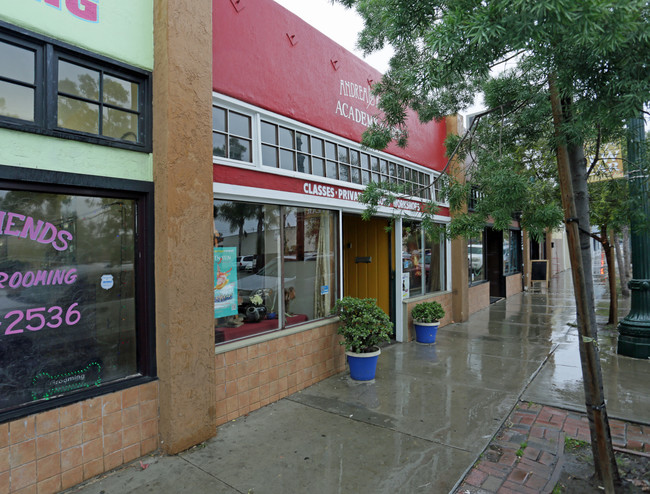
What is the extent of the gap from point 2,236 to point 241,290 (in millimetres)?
2471

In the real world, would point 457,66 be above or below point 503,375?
above

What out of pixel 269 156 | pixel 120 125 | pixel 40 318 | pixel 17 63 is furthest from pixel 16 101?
pixel 269 156

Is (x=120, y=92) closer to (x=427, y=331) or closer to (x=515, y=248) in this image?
(x=427, y=331)

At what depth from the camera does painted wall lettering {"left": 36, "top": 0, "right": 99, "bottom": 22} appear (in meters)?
3.40

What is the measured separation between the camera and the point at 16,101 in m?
3.17

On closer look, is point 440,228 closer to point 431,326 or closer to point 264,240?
point 264,240

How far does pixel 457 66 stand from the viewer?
120 inches

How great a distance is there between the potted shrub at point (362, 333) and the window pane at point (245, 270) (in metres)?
1.08

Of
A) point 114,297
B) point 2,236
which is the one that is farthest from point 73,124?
point 114,297

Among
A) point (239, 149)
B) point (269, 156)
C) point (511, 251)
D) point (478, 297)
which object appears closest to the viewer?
point (239, 149)

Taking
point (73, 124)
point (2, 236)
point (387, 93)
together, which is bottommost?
point (2, 236)

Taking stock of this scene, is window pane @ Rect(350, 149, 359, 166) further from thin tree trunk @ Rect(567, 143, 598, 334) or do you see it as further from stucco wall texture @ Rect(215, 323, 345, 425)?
thin tree trunk @ Rect(567, 143, 598, 334)

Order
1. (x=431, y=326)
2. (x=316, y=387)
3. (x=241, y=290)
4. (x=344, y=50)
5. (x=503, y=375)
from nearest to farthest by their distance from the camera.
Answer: (x=241, y=290) → (x=316, y=387) → (x=503, y=375) → (x=344, y=50) → (x=431, y=326)

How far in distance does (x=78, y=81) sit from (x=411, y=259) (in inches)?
276
